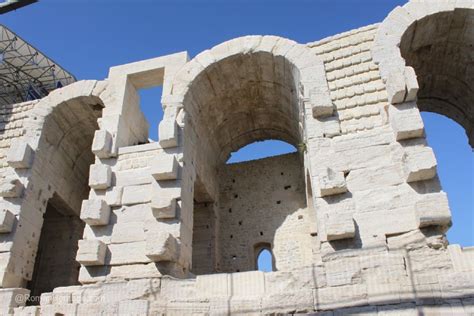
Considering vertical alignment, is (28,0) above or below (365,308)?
above

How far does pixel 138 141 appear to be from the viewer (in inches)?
370

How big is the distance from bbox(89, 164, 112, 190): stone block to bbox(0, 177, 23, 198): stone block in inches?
68.0

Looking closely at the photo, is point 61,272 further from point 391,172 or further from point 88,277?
point 391,172

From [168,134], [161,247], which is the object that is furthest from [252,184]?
[161,247]

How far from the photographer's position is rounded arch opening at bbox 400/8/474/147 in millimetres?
7430

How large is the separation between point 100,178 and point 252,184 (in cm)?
495

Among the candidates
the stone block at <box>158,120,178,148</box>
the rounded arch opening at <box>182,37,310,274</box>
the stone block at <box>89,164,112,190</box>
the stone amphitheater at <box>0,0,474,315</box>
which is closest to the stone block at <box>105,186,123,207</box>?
the stone amphitheater at <box>0,0,474,315</box>

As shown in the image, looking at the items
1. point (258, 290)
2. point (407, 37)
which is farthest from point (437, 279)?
point (407, 37)

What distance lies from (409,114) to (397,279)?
2.65 metres

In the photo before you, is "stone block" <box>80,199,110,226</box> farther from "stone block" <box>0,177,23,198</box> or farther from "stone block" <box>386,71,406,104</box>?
"stone block" <box>386,71,406,104</box>

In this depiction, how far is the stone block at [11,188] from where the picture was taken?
26.3 ft

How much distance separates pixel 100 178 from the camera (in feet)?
25.0

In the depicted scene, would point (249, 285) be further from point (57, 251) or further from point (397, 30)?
point (57, 251)

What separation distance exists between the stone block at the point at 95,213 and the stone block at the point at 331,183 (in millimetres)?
3840
